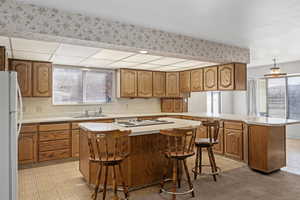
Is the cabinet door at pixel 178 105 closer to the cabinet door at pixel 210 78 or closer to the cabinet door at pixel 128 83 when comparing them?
the cabinet door at pixel 210 78

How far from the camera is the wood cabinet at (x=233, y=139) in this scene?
4148 millimetres

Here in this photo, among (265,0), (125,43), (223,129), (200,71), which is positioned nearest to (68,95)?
(125,43)

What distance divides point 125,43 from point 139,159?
1.65 m

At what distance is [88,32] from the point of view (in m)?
2.57

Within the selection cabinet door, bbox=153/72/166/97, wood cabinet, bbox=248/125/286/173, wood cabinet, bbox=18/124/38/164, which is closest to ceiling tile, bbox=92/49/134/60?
wood cabinet, bbox=18/124/38/164

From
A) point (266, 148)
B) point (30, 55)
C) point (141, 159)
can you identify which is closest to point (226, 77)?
point (266, 148)

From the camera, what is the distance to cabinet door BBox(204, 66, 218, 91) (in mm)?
4895

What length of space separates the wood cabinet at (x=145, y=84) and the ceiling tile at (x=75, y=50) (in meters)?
2.07

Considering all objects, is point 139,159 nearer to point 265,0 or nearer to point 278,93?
point 265,0

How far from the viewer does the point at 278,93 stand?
6.74m

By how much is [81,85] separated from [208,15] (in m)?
3.81

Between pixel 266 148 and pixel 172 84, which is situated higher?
pixel 172 84

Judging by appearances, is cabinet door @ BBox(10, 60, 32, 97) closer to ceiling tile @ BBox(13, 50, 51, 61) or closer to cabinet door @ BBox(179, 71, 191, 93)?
ceiling tile @ BBox(13, 50, 51, 61)

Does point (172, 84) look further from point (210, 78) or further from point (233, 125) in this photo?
point (233, 125)
